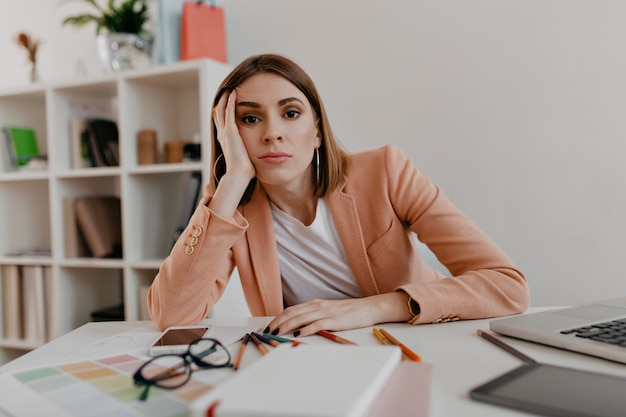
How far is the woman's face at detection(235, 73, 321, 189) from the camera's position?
1.29 meters

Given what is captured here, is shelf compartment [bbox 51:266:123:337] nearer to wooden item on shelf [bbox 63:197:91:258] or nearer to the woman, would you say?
wooden item on shelf [bbox 63:197:91:258]

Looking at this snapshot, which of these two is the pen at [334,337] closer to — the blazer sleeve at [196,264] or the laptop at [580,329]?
the laptop at [580,329]

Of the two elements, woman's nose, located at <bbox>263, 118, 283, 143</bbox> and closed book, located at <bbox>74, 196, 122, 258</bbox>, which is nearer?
woman's nose, located at <bbox>263, 118, 283, 143</bbox>

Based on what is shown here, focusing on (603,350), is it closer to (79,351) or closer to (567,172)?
(79,351)

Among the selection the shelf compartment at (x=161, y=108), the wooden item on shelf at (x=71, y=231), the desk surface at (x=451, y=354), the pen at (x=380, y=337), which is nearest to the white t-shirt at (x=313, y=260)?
the desk surface at (x=451, y=354)

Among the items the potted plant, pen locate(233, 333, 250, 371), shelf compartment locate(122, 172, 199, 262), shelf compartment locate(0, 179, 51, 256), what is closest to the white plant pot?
the potted plant

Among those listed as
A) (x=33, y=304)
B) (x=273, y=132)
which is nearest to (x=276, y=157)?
(x=273, y=132)

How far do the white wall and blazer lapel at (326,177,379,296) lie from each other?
Answer: 849 millimetres

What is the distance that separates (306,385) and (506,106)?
5.64 ft

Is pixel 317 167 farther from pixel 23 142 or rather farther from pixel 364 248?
pixel 23 142

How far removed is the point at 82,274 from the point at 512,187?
6.79ft

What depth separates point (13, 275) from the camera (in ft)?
8.88

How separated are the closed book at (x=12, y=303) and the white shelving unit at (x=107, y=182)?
1.8 inches

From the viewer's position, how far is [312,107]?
1395 mm
